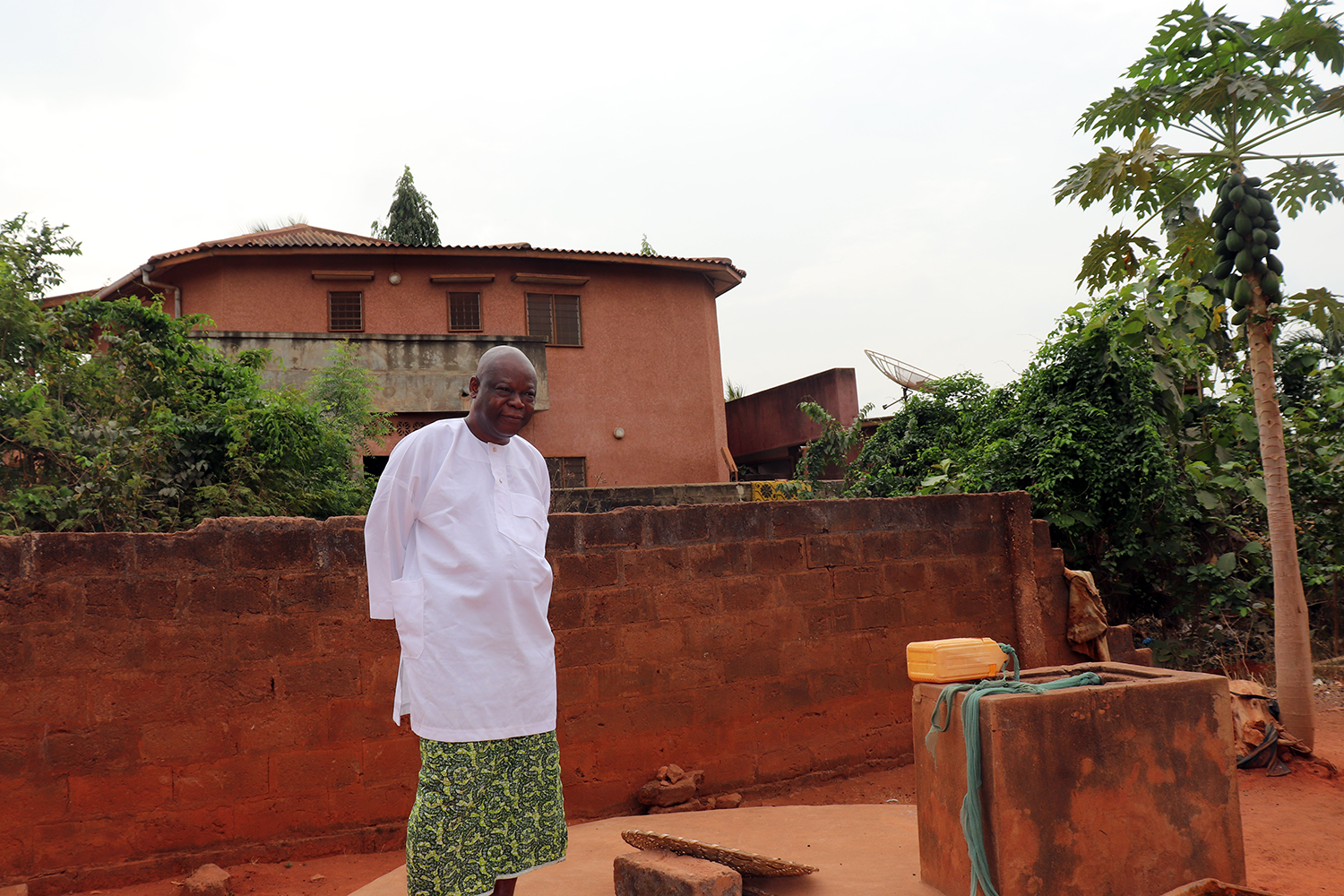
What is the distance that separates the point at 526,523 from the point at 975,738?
63.9 inches

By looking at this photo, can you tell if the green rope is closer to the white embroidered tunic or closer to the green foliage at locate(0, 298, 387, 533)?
the white embroidered tunic

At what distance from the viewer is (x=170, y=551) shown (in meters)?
4.14

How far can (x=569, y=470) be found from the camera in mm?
15422

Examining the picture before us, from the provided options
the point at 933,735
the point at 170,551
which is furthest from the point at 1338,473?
the point at 170,551

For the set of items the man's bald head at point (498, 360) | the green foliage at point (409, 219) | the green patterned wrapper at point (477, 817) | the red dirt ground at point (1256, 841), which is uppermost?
the green foliage at point (409, 219)

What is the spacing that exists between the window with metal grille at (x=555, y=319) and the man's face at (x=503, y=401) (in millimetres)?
12705

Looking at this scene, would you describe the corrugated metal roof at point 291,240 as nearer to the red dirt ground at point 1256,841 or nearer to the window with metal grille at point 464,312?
the window with metal grille at point 464,312

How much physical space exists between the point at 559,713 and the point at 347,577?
4.17 ft

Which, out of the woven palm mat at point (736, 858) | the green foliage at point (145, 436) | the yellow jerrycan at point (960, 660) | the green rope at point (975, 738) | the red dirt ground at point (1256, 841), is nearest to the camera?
the green rope at point (975, 738)

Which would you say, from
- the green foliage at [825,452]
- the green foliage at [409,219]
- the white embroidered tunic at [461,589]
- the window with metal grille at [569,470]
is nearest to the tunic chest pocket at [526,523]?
the white embroidered tunic at [461,589]

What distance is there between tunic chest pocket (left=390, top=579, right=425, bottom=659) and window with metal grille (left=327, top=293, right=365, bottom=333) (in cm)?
1283

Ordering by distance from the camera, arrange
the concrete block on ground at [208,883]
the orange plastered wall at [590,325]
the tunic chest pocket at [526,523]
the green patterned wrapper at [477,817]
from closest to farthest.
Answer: the green patterned wrapper at [477,817] < the tunic chest pocket at [526,523] < the concrete block on ground at [208,883] < the orange plastered wall at [590,325]

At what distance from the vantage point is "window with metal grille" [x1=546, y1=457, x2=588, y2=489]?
15.2m

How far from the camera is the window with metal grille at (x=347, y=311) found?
1463 centimetres
